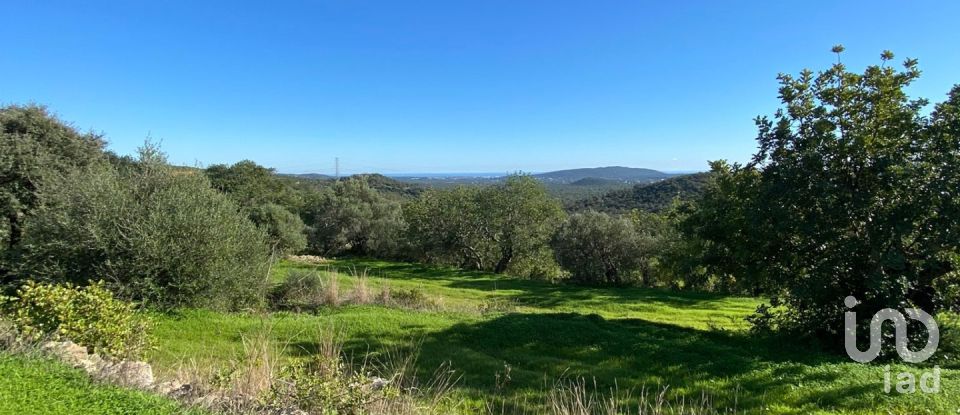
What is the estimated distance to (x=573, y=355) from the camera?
8328 millimetres

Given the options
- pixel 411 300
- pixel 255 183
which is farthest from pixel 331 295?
pixel 255 183

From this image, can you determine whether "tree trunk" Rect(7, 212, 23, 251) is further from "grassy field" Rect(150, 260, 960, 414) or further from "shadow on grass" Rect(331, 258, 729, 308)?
"shadow on grass" Rect(331, 258, 729, 308)

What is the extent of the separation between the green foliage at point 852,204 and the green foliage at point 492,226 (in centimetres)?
2078

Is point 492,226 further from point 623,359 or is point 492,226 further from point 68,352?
point 68,352

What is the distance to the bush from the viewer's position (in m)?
6.08

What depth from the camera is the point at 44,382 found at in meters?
3.97

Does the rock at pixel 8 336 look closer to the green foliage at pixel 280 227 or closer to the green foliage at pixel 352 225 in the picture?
the green foliage at pixel 280 227

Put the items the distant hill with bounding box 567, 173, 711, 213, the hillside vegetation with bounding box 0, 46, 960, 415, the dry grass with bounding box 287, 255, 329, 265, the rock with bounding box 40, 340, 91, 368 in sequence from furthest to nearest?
the distant hill with bounding box 567, 173, 711, 213 → the dry grass with bounding box 287, 255, 329, 265 → the hillside vegetation with bounding box 0, 46, 960, 415 → the rock with bounding box 40, 340, 91, 368

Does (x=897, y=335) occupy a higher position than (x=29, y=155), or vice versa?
(x=29, y=155)

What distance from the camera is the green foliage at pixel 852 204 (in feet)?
25.3

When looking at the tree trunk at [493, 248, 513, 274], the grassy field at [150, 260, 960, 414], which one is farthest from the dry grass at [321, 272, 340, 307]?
the tree trunk at [493, 248, 513, 274]

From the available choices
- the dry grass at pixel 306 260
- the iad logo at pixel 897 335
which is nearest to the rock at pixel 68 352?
the iad logo at pixel 897 335

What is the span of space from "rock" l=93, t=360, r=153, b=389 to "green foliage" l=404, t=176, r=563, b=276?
2587cm

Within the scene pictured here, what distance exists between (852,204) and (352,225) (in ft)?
123
